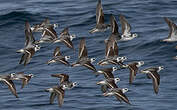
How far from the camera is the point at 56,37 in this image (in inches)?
1177

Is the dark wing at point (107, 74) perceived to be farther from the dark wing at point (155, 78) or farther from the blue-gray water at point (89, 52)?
Answer: the blue-gray water at point (89, 52)

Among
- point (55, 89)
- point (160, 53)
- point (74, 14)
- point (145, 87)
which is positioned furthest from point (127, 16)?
point (55, 89)

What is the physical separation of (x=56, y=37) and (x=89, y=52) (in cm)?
534

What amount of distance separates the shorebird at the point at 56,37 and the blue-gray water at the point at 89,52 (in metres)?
2.91

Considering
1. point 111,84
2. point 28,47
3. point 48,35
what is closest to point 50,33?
point 48,35

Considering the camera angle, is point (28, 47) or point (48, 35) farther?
point (48, 35)

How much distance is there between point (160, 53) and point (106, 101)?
17.2 ft

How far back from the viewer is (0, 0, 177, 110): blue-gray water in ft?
98.9

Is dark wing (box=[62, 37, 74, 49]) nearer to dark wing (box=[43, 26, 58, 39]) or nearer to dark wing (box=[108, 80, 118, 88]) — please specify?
dark wing (box=[43, 26, 58, 39])

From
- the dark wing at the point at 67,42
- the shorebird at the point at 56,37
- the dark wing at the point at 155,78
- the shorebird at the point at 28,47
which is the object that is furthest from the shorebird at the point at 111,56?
the shorebird at the point at 28,47

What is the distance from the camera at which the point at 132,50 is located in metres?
35.4

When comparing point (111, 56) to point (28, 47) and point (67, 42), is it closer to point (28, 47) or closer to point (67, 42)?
point (67, 42)

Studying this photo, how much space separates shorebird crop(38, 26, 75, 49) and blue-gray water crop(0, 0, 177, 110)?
2.91 m

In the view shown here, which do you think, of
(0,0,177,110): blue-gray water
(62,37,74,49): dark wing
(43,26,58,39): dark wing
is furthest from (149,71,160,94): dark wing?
(43,26,58,39): dark wing
